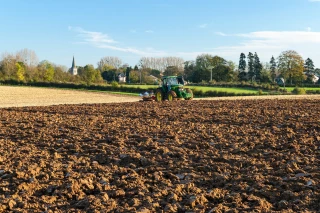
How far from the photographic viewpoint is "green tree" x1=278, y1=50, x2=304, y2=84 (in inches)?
2958

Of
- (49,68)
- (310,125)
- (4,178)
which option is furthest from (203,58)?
(4,178)

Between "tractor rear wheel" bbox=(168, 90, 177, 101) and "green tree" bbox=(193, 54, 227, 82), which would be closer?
"tractor rear wheel" bbox=(168, 90, 177, 101)

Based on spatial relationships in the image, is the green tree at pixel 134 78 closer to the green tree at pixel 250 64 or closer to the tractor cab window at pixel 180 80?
the green tree at pixel 250 64

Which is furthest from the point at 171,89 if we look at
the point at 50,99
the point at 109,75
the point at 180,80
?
the point at 109,75

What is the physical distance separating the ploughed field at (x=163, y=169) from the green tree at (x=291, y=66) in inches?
2681

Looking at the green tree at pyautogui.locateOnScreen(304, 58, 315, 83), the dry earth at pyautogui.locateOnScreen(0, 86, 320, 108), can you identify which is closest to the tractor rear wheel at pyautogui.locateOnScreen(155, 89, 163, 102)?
the dry earth at pyautogui.locateOnScreen(0, 86, 320, 108)

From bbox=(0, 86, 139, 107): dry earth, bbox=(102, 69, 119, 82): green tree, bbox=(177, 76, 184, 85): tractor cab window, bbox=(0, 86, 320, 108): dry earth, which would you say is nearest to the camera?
bbox=(177, 76, 184, 85): tractor cab window

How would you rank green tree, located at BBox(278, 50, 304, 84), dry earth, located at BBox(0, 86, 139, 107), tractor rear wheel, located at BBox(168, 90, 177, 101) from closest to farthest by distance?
tractor rear wheel, located at BBox(168, 90, 177, 101), dry earth, located at BBox(0, 86, 139, 107), green tree, located at BBox(278, 50, 304, 84)

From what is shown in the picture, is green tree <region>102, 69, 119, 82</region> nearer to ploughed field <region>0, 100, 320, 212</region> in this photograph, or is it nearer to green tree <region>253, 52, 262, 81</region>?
green tree <region>253, 52, 262, 81</region>

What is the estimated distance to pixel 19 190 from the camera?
18.6 feet

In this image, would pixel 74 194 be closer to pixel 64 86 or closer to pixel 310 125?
pixel 310 125

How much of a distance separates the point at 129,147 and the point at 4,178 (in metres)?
2.91

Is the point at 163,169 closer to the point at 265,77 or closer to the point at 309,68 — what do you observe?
the point at 265,77

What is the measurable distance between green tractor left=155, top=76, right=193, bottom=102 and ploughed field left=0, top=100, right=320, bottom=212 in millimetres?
12218
